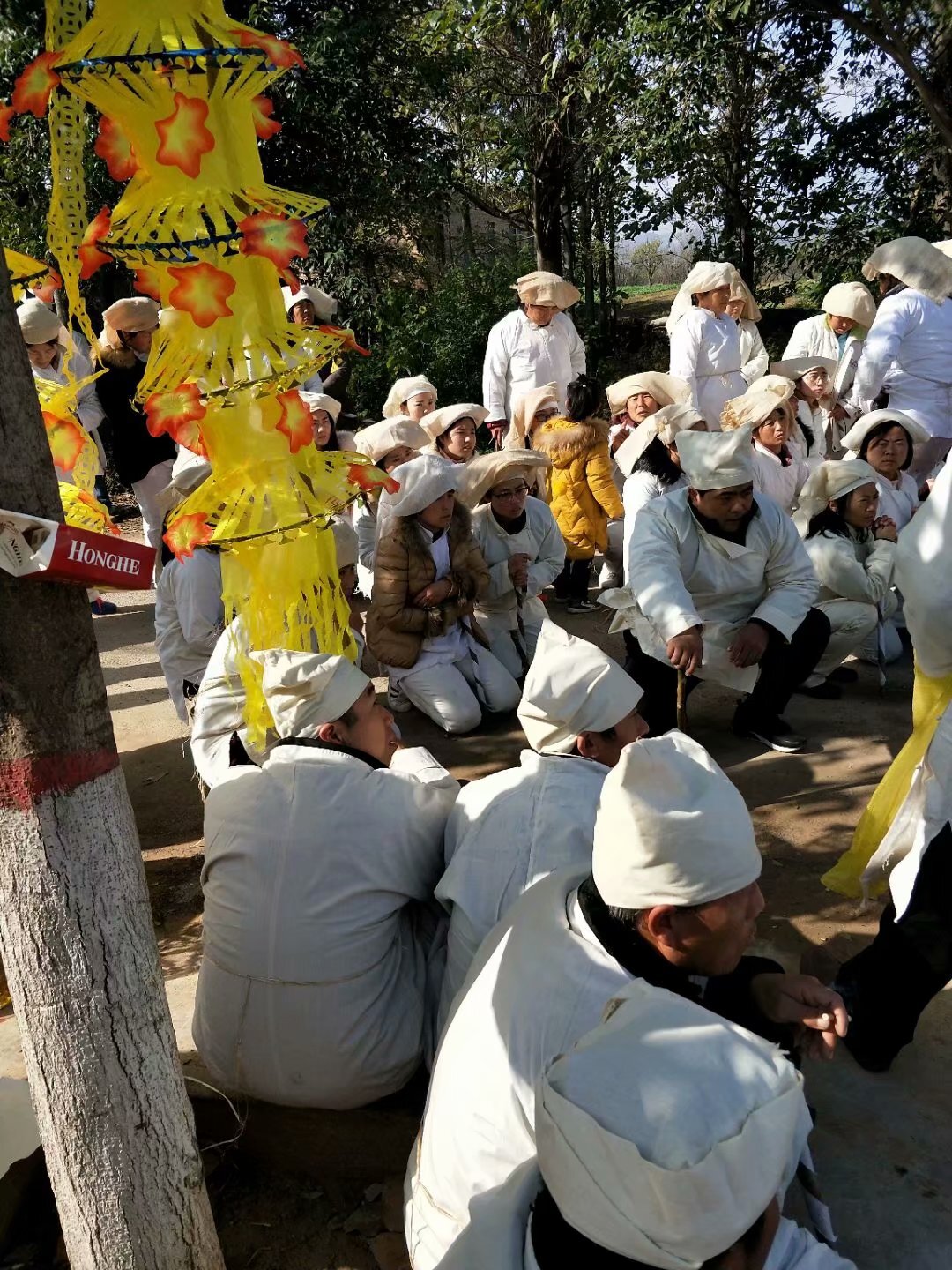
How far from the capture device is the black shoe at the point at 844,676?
5.48m

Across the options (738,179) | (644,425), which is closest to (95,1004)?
(644,425)

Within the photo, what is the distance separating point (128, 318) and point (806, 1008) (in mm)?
5211

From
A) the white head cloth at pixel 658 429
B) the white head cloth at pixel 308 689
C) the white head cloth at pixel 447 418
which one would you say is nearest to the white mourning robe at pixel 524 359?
the white head cloth at pixel 447 418

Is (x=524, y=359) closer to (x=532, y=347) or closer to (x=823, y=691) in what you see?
(x=532, y=347)

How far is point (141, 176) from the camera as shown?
7.38ft

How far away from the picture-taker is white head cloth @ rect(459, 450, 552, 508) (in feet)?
18.3

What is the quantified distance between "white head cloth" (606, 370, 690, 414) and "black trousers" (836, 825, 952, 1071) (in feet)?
13.5

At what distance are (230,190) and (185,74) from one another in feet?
0.73

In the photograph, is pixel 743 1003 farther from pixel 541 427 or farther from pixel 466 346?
pixel 466 346

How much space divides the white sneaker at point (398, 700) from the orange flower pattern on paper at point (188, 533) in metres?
3.00

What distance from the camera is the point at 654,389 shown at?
6.46 m

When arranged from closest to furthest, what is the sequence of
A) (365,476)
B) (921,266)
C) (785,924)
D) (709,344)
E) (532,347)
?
(365,476), (785,924), (921,266), (709,344), (532,347)

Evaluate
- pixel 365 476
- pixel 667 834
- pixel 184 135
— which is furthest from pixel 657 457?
pixel 667 834

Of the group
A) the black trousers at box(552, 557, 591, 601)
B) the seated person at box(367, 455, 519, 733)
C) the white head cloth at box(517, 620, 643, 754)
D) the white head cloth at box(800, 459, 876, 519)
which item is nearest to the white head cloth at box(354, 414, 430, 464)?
the seated person at box(367, 455, 519, 733)
